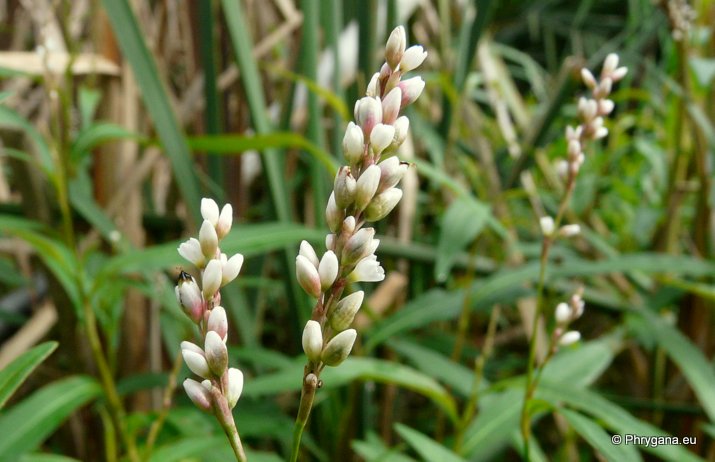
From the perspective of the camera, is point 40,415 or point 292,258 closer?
point 40,415

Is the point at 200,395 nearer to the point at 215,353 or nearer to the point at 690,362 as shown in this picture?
the point at 215,353

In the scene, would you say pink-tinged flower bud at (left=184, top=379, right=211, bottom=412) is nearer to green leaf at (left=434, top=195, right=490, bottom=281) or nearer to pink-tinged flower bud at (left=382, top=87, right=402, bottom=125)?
pink-tinged flower bud at (left=382, top=87, right=402, bottom=125)

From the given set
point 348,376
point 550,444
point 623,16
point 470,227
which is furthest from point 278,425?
point 623,16

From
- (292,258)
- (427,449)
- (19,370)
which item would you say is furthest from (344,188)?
(292,258)

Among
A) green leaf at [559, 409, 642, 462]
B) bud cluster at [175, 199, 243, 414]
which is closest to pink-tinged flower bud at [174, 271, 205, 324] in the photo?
bud cluster at [175, 199, 243, 414]

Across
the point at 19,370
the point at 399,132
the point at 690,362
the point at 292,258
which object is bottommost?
the point at 690,362

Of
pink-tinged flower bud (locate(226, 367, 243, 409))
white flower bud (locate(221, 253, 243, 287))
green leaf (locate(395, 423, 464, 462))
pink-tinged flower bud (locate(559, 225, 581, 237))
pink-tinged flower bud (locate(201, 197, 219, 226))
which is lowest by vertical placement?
green leaf (locate(395, 423, 464, 462))

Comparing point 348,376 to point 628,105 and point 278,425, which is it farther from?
point 628,105
